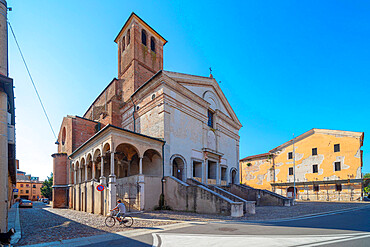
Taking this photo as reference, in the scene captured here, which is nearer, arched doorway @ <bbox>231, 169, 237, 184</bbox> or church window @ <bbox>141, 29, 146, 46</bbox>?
arched doorway @ <bbox>231, 169, 237, 184</bbox>

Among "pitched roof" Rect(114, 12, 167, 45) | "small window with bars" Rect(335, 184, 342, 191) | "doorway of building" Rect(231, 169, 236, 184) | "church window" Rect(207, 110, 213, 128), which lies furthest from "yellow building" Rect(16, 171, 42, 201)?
Answer: "small window with bars" Rect(335, 184, 342, 191)

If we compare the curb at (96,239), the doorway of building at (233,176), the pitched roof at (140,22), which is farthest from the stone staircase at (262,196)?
the pitched roof at (140,22)

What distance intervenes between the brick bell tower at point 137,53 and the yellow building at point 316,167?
78.1ft

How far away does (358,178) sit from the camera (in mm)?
31250

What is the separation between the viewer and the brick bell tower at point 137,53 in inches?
1123

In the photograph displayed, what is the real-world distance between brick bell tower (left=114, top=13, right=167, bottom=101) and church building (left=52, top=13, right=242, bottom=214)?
0.13 meters

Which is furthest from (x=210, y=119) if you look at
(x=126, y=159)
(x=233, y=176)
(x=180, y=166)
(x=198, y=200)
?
(x=198, y=200)

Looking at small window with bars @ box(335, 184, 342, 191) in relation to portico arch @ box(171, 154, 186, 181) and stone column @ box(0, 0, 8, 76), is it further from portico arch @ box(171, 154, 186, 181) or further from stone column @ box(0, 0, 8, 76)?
stone column @ box(0, 0, 8, 76)

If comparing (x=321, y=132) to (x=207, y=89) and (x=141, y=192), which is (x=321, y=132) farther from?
(x=141, y=192)

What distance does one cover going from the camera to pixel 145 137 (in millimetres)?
17812

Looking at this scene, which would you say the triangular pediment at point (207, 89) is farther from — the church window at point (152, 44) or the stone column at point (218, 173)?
the church window at point (152, 44)

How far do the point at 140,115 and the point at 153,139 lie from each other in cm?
529

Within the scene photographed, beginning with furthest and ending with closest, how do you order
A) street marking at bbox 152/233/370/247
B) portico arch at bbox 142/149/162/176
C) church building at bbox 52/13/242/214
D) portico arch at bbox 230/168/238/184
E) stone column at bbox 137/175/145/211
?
portico arch at bbox 230/168/238/184 → portico arch at bbox 142/149/162/176 → church building at bbox 52/13/242/214 → stone column at bbox 137/175/145/211 → street marking at bbox 152/233/370/247

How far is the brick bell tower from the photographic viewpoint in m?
28.5
